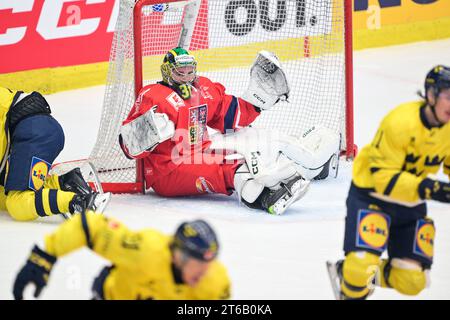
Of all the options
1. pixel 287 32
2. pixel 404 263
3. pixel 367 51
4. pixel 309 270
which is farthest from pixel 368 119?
pixel 404 263

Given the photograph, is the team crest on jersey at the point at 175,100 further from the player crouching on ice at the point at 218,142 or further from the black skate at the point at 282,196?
the black skate at the point at 282,196

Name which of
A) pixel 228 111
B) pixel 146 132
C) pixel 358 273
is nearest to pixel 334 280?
pixel 358 273

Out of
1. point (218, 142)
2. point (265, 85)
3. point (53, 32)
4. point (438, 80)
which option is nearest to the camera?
point (438, 80)

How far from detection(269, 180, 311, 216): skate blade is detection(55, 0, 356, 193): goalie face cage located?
776mm

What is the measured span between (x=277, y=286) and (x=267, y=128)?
223 centimetres

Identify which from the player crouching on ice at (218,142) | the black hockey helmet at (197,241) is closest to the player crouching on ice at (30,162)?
the player crouching on ice at (218,142)

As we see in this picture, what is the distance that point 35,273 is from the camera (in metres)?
3.50

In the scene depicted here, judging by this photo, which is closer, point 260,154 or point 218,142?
point 260,154

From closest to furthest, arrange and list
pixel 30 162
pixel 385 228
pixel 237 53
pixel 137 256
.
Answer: pixel 137 256 → pixel 385 228 → pixel 30 162 → pixel 237 53

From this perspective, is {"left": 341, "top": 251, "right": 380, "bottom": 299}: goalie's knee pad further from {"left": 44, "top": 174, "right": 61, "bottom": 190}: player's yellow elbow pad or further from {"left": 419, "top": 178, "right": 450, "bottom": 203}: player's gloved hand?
{"left": 44, "top": 174, "right": 61, "bottom": 190}: player's yellow elbow pad

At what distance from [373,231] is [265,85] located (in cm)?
221

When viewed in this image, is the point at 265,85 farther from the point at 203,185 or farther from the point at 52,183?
the point at 52,183

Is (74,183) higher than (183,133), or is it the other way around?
(183,133)

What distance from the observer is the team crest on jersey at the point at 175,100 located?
579cm
